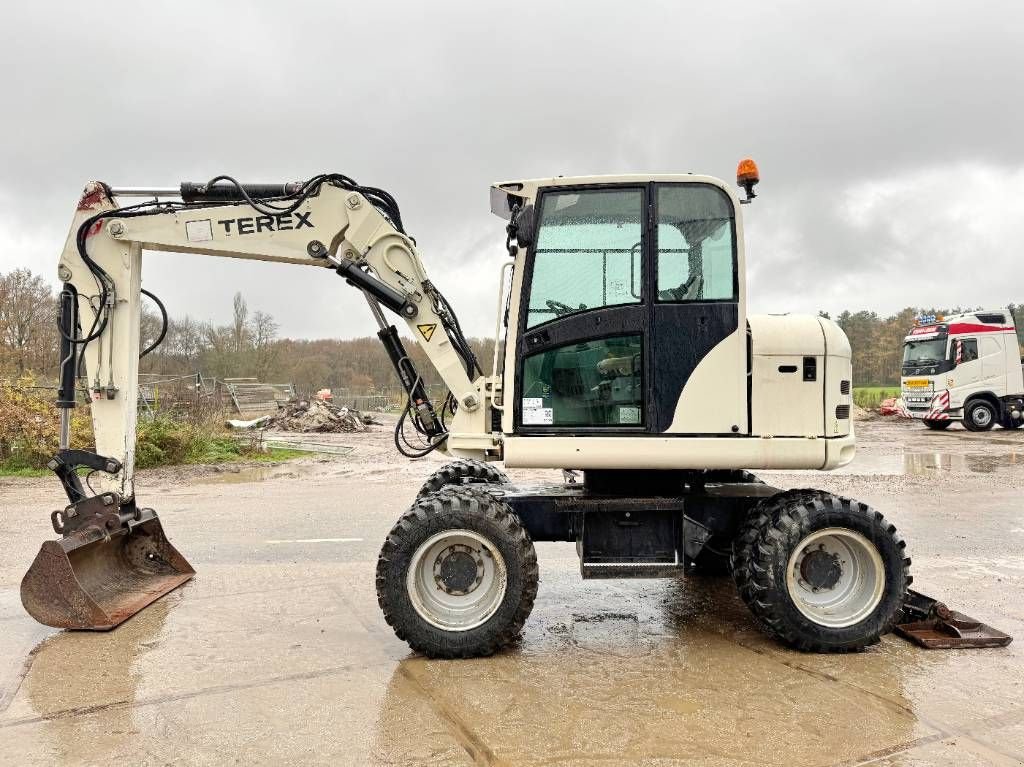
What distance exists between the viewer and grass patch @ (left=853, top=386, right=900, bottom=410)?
109ft

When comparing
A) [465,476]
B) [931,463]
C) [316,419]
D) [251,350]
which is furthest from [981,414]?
[251,350]

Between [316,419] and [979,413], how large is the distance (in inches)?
837

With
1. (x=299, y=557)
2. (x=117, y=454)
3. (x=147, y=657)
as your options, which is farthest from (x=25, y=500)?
(x=147, y=657)

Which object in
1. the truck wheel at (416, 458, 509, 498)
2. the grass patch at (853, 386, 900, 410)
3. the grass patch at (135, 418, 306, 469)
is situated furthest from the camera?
the grass patch at (853, 386, 900, 410)

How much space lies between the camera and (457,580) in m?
4.54

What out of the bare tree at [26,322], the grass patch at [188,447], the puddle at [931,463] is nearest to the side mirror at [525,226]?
the puddle at [931,463]

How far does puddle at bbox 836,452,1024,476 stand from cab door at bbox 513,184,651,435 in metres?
10.6

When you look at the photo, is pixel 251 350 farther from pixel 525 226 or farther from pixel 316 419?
pixel 525 226

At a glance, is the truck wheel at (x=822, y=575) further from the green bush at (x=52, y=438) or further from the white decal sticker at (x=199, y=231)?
the green bush at (x=52, y=438)

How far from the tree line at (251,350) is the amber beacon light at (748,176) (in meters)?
19.8

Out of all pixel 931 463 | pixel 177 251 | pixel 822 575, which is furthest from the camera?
pixel 931 463

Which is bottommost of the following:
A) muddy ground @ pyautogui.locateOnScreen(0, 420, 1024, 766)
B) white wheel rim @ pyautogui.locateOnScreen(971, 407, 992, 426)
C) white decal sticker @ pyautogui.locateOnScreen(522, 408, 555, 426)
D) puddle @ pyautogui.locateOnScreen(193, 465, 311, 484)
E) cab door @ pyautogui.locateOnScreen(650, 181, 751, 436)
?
muddy ground @ pyautogui.locateOnScreen(0, 420, 1024, 766)

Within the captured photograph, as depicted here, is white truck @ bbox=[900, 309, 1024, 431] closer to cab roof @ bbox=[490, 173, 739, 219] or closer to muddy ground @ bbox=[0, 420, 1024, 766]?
muddy ground @ bbox=[0, 420, 1024, 766]

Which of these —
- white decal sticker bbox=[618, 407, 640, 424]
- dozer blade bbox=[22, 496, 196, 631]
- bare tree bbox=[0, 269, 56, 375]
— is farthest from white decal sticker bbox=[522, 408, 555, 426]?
bare tree bbox=[0, 269, 56, 375]
